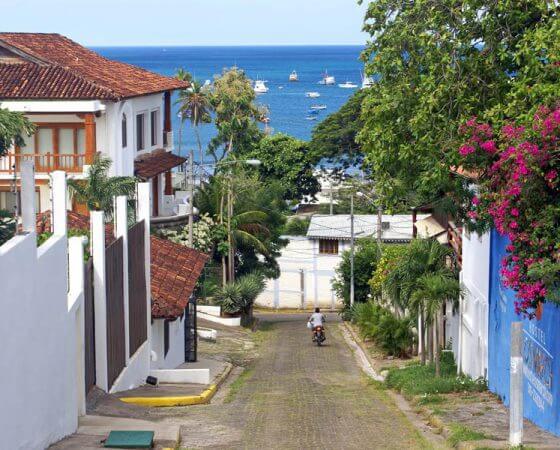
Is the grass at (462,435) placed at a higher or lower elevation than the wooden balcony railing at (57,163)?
lower

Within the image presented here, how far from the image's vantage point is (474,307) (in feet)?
87.5

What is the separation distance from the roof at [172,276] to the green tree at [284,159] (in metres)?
45.3

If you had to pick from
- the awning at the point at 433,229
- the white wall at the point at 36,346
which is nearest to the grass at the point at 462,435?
the white wall at the point at 36,346

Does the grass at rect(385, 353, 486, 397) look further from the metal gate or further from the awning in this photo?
the metal gate

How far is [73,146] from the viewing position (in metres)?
43.3

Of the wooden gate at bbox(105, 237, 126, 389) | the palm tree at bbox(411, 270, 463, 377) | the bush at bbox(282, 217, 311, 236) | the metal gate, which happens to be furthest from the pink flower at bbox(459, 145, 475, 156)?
the bush at bbox(282, 217, 311, 236)

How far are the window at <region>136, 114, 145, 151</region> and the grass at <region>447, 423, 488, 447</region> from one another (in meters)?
32.4

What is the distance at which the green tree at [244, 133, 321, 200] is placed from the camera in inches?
3019

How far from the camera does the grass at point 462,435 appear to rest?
54.4 feet

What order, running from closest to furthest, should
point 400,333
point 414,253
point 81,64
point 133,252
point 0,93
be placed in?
point 133,252 → point 414,253 → point 400,333 → point 0,93 → point 81,64

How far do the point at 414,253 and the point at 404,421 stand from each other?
785 cm

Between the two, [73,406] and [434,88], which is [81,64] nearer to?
[434,88]

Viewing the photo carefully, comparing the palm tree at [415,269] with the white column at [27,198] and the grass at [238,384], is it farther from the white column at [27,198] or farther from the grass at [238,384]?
the white column at [27,198]

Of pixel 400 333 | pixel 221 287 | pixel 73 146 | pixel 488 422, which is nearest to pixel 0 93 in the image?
pixel 73 146
